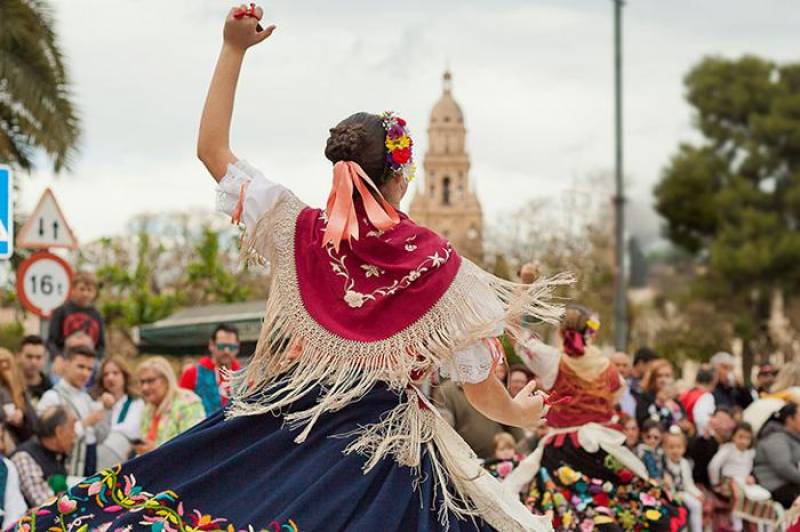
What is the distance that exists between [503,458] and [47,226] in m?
4.12

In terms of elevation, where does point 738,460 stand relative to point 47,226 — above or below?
below

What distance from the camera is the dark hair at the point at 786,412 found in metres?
12.5

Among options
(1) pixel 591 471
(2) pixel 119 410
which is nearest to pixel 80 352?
(2) pixel 119 410

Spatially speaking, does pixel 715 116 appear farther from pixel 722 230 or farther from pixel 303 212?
pixel 303 212

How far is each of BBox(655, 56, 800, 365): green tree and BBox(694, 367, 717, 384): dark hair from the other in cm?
3439

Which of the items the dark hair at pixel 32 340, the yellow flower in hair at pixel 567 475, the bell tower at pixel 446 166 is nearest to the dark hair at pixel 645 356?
the yellow flower in hair at pixel 567 475

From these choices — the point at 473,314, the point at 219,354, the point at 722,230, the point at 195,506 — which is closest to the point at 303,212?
the point at 473,314

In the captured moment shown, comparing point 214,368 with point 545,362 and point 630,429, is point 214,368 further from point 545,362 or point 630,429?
point 630,429

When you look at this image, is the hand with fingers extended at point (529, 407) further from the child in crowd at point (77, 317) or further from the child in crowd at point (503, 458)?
the child in crowd at point (77, 317)

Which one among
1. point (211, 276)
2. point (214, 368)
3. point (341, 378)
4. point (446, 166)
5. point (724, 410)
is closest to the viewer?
point (341, 378)

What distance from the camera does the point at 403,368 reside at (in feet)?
16.2

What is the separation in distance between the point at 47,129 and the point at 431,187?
7798 cm

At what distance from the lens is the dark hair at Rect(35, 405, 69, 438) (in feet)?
30.8

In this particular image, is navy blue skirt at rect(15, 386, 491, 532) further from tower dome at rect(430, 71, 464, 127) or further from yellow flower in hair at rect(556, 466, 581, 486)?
tower dome at rect(430, 71, 464, 127)
